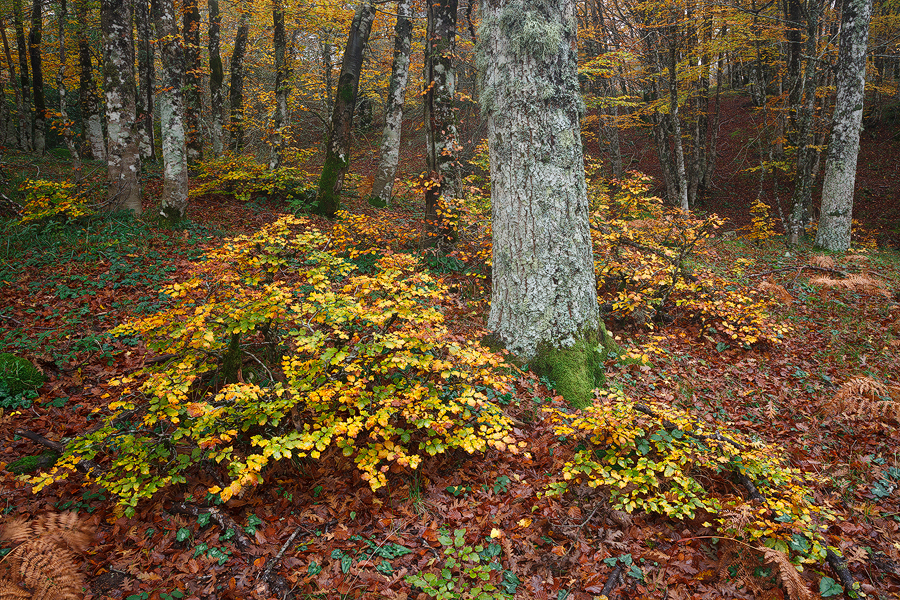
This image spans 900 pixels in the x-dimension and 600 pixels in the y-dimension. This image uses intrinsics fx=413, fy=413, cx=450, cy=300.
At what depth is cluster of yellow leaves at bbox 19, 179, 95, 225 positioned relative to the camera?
26.1ft

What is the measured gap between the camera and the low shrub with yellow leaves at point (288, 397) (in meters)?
3.00

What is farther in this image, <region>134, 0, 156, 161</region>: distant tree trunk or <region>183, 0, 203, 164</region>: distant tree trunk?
<region>134, 0, 156, 161</region>: distant tree trunk

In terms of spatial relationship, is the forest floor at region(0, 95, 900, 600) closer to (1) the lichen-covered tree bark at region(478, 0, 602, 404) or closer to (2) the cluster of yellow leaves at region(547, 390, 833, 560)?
(2) the cluster of yellow leaves at region(547, 390, 833, 560)

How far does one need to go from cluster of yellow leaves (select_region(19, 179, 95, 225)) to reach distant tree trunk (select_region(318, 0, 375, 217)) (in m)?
4.96

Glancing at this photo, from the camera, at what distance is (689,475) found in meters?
3.31

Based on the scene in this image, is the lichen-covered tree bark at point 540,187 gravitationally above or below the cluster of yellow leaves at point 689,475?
above

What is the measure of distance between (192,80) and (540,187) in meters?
12.4

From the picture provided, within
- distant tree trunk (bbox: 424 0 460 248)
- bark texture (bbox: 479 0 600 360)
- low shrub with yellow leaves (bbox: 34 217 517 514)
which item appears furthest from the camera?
distant tree trunk (bbox: 424 0 460 248)

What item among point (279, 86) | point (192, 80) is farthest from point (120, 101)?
point (279, 86)

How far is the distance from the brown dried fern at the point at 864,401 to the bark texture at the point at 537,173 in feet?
8.07

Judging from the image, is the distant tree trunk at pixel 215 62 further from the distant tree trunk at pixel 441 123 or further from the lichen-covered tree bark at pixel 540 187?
the lichen-covered tree bark at pixel 540 187

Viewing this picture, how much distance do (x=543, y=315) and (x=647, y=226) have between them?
19.9 feet

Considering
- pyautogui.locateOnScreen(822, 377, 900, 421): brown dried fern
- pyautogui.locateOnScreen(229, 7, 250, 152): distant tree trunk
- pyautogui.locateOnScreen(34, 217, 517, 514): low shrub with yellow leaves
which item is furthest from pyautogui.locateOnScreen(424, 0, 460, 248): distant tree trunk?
pyautogui.locateOnScreen(229, 7, 250, 152): distant tree trunk

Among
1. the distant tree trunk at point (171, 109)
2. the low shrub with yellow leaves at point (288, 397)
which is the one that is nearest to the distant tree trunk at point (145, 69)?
the distant tree trunk at point (171, 109)
